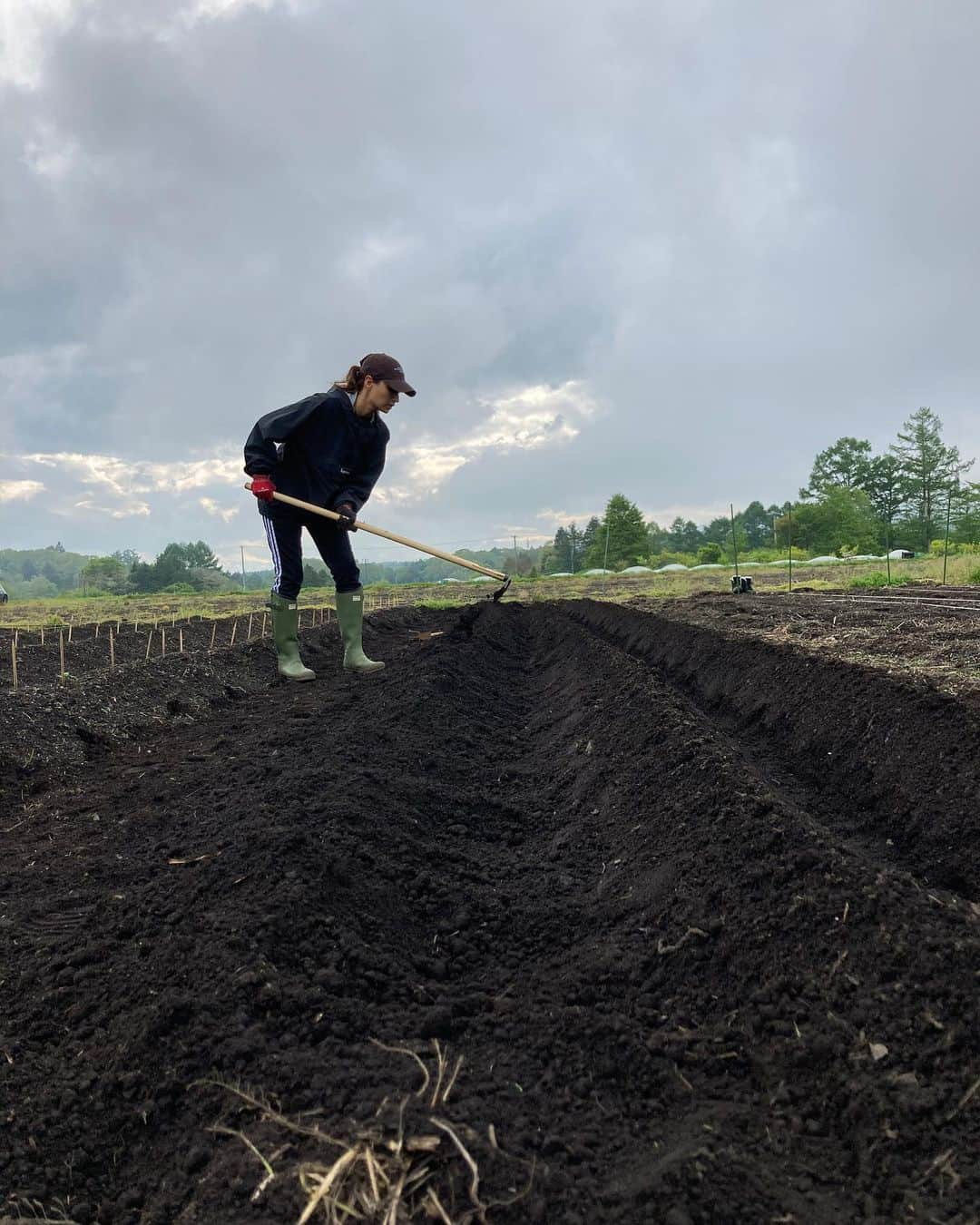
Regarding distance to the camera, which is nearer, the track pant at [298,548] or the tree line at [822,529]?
the track pant at [298,548]

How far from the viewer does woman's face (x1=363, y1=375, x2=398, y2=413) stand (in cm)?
566

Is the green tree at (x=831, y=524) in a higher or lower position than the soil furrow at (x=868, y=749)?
higher

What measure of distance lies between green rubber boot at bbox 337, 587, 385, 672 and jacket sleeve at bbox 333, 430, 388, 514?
85 cm

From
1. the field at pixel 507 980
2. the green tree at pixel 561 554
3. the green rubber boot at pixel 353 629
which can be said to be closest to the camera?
the field at pixel 507 980

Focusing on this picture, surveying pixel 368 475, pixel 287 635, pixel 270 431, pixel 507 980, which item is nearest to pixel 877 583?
pixel 368 475

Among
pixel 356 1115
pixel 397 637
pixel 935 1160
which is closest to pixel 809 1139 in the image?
pixel 935 1160

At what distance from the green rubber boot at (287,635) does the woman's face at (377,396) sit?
1756mm

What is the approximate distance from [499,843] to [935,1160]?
1965 millimetres

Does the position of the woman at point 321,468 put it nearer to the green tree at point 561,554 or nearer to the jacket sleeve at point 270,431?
the jacket sleeve at point 270,431

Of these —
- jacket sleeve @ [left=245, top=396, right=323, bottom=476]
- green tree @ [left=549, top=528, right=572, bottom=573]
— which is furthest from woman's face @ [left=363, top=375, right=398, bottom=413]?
green tree @ [left=549, top=528, right=572, bottom=573]

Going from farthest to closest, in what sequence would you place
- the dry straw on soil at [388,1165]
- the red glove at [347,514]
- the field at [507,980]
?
the red glove at [347,514], the field at [507,980], the dry straw on soil at [388,1165]

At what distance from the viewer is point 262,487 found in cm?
552

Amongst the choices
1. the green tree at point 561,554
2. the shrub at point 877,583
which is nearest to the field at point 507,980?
the shrub at point 877,583

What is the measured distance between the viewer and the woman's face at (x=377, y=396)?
5660 millimetres
